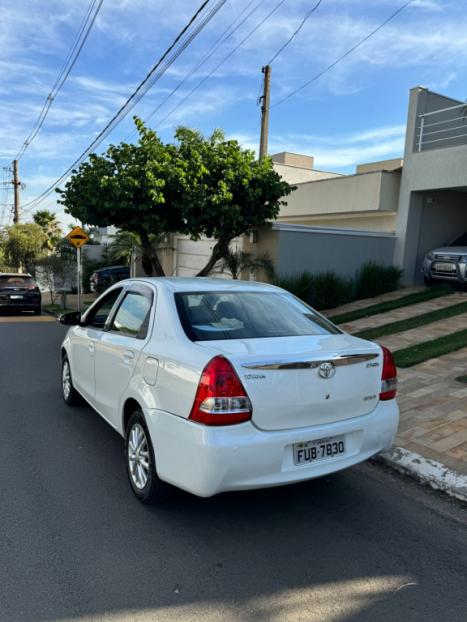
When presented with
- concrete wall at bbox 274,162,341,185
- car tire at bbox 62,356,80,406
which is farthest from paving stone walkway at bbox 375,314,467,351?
concrete wall at bbox 274,162,341,185

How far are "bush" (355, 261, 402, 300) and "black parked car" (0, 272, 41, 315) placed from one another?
35.9 feet

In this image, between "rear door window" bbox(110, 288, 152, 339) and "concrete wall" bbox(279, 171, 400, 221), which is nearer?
"rear door window" bbox(110, 288, 152, 339)

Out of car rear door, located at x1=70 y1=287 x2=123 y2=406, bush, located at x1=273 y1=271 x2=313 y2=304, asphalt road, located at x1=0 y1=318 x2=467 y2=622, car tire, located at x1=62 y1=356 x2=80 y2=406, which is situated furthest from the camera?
bush, located at x1=273 y1=271 x2=313 y2=304

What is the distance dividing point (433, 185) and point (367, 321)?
487cm

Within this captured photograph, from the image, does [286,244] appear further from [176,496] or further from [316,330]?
[176,496]

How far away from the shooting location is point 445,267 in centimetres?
1226

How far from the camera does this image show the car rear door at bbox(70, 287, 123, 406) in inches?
189

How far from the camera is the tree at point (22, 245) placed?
29.6 m

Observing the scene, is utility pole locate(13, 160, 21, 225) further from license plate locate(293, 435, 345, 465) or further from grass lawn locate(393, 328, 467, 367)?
license plate locate(293, 435, 345, 465)

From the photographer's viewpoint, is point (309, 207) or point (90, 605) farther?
point (309, 207)

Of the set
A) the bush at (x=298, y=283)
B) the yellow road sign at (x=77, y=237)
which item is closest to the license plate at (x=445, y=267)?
the bush at (x=298, y=283)

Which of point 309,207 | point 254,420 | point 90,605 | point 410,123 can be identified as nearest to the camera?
point 90,605

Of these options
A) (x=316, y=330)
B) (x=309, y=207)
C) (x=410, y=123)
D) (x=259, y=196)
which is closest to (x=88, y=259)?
(x=309, y=207)

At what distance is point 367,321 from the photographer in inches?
413
